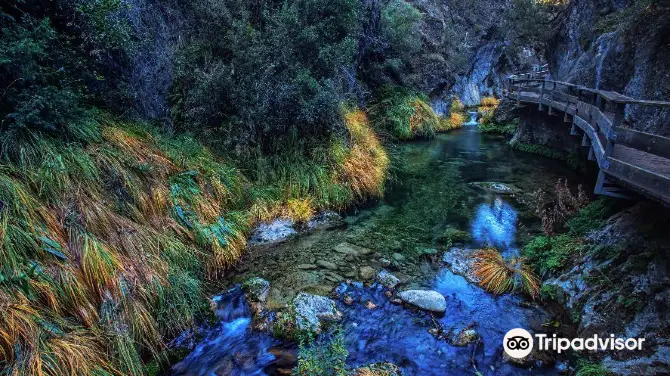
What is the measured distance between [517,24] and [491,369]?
874 inches

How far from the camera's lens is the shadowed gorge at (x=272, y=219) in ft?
15.5

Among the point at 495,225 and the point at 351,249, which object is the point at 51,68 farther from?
the point at 495,225

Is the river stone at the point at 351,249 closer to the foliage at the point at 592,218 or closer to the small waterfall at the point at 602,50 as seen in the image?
the foliage at the point at 592,218

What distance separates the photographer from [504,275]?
682cm

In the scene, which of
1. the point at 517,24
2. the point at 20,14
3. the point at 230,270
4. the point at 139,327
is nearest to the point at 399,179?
the point at 230,270

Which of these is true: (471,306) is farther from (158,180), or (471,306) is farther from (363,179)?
(158,180)

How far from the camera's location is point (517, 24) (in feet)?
70.1

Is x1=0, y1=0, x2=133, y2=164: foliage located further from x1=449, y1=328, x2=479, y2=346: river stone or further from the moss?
the moss

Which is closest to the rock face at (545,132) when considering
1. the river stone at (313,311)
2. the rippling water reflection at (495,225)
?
the rippling water reflection at (495,225)

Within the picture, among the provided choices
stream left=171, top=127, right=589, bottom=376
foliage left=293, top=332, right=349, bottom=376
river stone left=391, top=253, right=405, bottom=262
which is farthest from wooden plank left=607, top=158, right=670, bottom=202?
foliage left=293, top=332, right=349, bottom=376

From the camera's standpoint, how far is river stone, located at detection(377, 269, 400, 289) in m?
6.77

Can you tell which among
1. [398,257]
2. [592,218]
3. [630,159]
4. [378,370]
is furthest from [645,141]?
[378,370]

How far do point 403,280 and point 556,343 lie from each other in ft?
8.53

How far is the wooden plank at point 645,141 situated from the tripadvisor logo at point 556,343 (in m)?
3.32
